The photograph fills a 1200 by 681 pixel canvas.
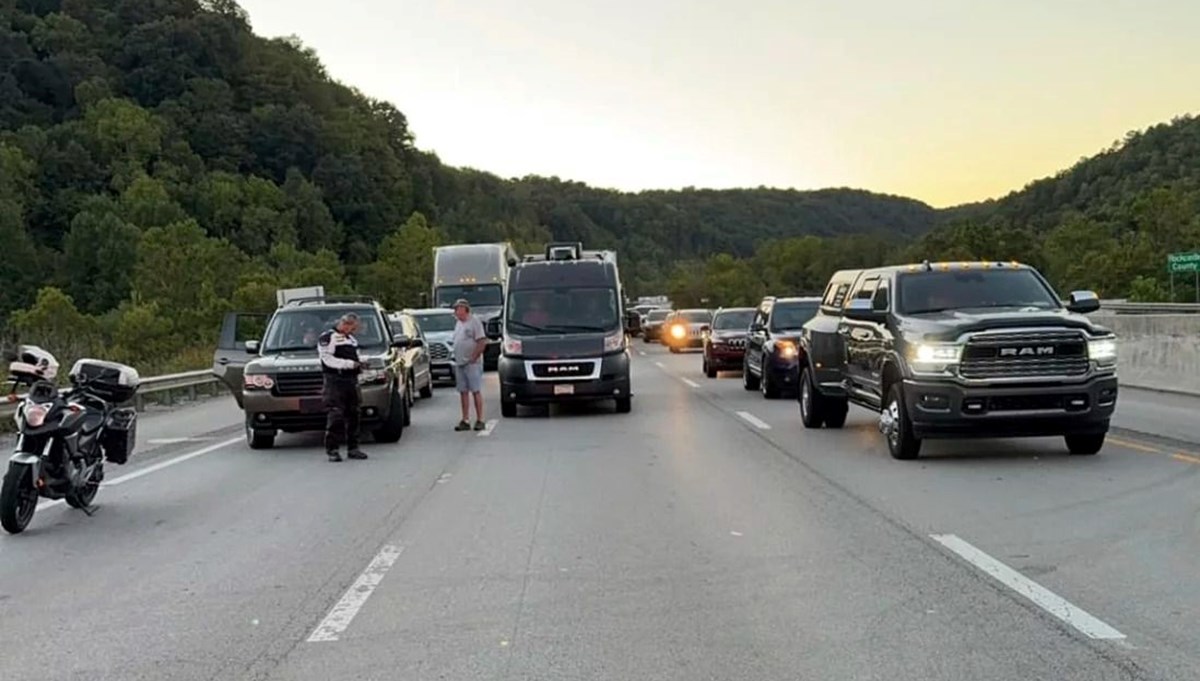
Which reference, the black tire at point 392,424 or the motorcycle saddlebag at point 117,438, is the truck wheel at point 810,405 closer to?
the black tire at point 392,424

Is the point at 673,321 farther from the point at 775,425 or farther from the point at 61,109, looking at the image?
the point at 61,109

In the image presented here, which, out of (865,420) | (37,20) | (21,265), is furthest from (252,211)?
(865,420)

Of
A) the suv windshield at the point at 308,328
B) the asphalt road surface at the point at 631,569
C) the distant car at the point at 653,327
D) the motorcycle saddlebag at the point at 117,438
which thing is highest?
the suv windshield at the point at 308,328

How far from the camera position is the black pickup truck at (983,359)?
39.1 ft

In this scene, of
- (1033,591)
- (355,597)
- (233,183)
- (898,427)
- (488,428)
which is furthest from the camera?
(233,183)

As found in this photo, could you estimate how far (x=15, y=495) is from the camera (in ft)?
31.8

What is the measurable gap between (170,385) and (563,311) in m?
9.16

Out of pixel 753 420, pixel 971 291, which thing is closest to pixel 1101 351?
Answer: pixel 971 291

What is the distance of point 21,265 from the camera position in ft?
309

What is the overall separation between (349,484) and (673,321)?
38398 mm

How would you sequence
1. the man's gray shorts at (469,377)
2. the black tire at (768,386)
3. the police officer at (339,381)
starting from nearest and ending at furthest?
the police officer at (339,381), the man's gray shorts at (469,377), the black tire at (768,386)

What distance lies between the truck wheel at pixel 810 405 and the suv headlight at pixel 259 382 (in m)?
6.97

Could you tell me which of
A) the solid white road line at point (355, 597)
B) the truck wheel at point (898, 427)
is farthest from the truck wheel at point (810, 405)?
the solid white road line at point (355, 597)

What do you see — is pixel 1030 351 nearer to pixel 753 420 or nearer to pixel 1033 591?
pixel 1033 591
